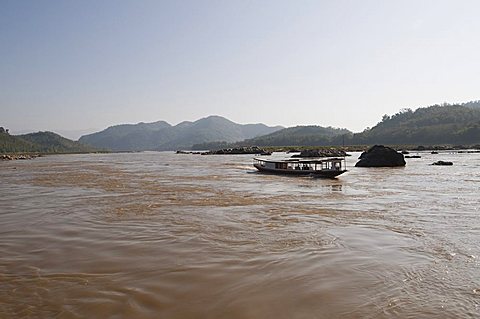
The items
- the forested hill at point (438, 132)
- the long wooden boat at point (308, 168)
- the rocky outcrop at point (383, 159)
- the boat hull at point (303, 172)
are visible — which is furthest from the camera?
the forested hill at point (438, 132)

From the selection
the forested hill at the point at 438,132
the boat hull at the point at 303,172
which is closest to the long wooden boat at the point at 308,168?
the boat hull at the point at 303,172

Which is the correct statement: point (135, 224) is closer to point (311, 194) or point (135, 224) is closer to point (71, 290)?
point (71, 290)

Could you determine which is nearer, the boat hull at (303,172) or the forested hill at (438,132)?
the boat hull at (303,172)

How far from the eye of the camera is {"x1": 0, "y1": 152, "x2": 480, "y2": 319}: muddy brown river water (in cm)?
670

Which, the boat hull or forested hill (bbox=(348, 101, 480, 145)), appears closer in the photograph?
the boat hull

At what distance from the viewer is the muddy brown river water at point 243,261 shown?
670cm

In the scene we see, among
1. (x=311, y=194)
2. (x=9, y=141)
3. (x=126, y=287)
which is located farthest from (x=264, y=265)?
(x=9, y=141)

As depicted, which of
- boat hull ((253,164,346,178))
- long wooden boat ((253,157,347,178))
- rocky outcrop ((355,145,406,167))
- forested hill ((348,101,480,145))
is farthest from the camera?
forested hill ((348,101,480,145))

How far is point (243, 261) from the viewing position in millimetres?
9273

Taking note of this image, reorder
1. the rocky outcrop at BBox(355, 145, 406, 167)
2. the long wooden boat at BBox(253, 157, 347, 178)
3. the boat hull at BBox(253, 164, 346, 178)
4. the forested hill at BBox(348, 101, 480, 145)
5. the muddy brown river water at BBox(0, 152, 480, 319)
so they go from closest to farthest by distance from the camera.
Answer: the muddy brown river water at BBox(0, 152, 480, 319)
the boat hull at BBox(253, 164, 346, 178)
the long wooden boat at BBox(253, 157, 347, 178)
the rocky outcrop at BBox(355, 145, 406, 167)
the forested hill at BBox(348, 101, 480, 145)

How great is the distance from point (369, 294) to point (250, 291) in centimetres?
231

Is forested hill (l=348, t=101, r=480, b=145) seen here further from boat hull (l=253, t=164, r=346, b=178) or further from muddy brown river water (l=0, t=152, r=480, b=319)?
muddy brown river water (l=0, t=152, r=480, b=319)

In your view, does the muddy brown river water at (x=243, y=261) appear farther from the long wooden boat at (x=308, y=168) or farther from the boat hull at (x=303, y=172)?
the long wooden boat at (x=308, y=168)

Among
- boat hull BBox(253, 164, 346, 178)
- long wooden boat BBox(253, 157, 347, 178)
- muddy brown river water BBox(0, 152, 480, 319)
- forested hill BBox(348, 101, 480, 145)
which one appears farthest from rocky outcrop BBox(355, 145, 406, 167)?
forested hill BBox(348, 101, 480, 145)
